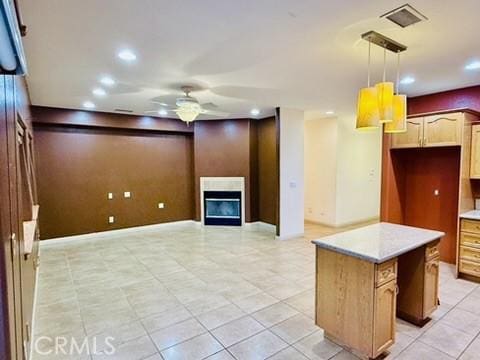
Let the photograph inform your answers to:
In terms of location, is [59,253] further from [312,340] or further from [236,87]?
[312,340]

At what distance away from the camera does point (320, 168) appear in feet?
24.4

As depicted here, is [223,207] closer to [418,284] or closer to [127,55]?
[127,55]

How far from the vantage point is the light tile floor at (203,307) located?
8.27ft

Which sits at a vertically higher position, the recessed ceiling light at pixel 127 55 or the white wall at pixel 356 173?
the recessed ceiling light at pixel 127 55

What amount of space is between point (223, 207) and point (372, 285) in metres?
5.30

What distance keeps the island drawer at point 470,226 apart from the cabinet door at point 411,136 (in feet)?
4.09

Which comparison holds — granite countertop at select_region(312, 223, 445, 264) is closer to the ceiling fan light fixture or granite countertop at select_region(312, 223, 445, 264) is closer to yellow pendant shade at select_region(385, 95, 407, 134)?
yellow pendant shade at select_region(385, 95, 407, 134)

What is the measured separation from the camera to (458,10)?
211cm

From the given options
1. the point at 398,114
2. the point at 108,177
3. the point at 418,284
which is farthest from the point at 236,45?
the point at 108,177

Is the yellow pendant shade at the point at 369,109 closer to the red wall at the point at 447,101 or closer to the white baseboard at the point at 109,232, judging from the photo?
the red wall at the point at 447,101

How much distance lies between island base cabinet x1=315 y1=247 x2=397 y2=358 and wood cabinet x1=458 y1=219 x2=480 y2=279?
7.71 feet

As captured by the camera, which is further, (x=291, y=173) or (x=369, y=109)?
(x=291, y=173)

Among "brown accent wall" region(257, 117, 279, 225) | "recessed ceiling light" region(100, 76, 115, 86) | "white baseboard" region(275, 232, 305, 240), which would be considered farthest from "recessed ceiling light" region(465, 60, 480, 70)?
"recessed ceiling light" region(100, 76, 115, 86)

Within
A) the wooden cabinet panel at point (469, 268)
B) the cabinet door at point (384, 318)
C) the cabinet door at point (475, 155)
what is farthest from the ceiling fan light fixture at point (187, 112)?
the wooden cabinet panel at point (469, 268)
